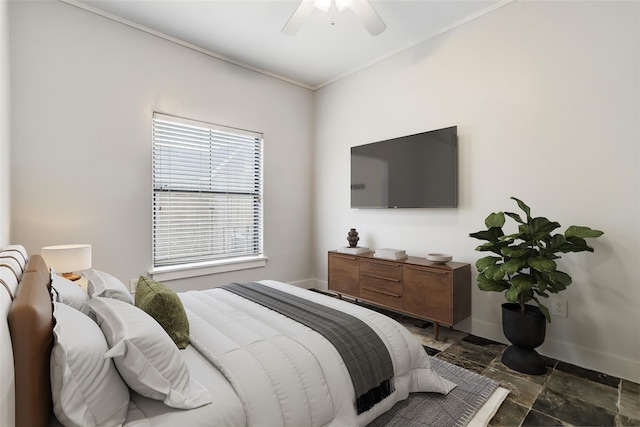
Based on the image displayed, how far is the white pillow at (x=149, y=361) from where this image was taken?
105 centimetres

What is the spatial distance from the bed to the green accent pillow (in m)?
0.07

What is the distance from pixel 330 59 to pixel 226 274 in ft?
9.12

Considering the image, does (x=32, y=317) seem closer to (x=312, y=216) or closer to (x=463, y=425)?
(x=463, y=425)

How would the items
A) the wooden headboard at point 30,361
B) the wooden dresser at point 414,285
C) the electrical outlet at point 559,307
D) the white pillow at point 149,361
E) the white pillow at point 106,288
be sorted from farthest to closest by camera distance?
the wooden dresser at point 414,285 → the electrical outlet at point 559,307 → the white pillow at point 106,288 → the white pillow at point 149,361 → the wooden headboard at point 30,361

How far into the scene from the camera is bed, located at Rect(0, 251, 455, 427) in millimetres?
913

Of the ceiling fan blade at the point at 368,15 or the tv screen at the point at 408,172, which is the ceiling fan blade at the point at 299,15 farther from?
the tv screen at the point at 408,172

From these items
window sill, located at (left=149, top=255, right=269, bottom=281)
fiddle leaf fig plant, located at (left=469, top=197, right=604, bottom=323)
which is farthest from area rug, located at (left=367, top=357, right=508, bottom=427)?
window sill, located at (left=149, top=255, right=269, bottom=281)

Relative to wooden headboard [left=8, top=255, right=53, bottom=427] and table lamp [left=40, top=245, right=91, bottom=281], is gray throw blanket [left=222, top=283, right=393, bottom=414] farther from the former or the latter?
table lamp [left=40, top=245, right=91, bottom=281]

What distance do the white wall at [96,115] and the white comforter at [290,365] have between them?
1.58 meters

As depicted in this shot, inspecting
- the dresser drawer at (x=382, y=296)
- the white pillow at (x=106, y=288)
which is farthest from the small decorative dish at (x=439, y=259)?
the white pillow at (x=106, y=288)

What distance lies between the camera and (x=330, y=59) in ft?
12.2

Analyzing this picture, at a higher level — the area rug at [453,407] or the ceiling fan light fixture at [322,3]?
the ceiling fan light fixture at [322,3]

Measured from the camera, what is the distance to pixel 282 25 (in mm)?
3047

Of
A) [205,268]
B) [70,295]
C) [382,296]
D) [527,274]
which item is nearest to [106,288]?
[70,295]
